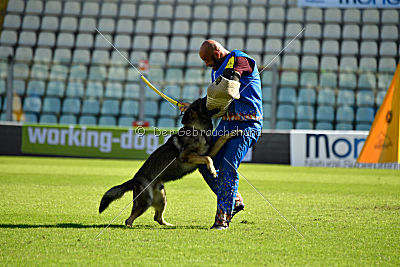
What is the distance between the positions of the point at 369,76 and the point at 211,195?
13023 millimetres

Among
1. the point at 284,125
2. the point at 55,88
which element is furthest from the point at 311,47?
the point at 55,88

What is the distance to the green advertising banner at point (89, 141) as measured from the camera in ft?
49.5

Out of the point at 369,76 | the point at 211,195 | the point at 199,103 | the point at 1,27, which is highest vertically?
the point at 1,27

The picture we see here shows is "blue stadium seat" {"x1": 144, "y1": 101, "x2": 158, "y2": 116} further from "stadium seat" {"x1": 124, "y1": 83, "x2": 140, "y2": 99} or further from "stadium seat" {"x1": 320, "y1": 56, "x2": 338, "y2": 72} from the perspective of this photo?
"stadium seat" {"x1": 320, "y1": 56, "x2": 338, "y2": 72}

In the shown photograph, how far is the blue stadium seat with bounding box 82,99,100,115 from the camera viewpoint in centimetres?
1842

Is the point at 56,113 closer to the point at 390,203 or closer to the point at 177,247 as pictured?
the point at 390,203

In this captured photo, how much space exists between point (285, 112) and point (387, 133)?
672 centimetres

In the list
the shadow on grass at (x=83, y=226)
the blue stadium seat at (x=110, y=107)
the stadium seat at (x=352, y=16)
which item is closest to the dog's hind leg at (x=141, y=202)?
the shadow on grass at (x=83, y=226)

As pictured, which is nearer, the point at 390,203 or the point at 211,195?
the point at 390,203

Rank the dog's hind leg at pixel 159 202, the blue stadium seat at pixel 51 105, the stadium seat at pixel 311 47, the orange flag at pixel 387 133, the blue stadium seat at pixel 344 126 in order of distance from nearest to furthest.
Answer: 1. the dog's hind leg at pixel 159 202
2. the orange flag at pixel 387 133
3. the blue stadium seat at pixel 344 126
4. the blue stadium seat at pixel 51 105
5. the stadium seat at pixel 311 47

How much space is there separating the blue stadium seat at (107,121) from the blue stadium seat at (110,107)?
0.21 m

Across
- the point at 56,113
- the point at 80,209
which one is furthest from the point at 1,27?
the point at 80,209

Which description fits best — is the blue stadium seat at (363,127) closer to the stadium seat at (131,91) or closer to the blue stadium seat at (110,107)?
the stadium seat at (131,91)

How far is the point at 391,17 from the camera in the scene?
20594 mm
